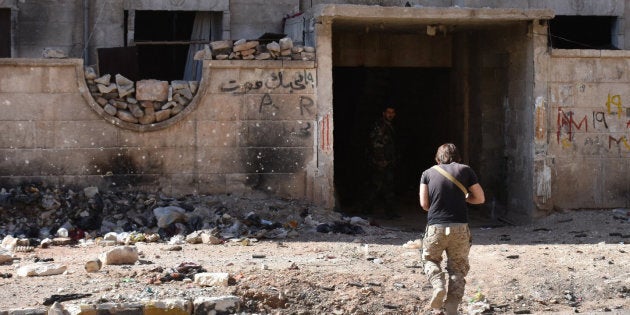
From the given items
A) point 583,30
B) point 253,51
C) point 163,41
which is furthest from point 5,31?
point 583,30

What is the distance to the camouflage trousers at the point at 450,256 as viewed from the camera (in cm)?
816

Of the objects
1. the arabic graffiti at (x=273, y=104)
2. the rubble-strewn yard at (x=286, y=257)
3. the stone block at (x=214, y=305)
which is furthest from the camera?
the arabic graffiti at (x=273, y=104)

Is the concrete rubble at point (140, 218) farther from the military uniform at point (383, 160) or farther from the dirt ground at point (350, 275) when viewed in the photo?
the military uniform at point (383, 160)

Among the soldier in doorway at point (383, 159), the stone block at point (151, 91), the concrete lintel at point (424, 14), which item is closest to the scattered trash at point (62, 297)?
the stone block at point (151, 91)

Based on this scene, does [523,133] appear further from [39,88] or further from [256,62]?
[39,88]

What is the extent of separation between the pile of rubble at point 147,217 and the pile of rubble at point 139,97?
42.0 inches

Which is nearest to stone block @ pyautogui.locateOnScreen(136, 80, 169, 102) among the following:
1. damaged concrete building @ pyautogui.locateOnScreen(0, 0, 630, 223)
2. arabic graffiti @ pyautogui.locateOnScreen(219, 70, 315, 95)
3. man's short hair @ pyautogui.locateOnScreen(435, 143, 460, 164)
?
damaged concrete building @ pyautogui.locateOnScreen(0, 0, 630, 223)

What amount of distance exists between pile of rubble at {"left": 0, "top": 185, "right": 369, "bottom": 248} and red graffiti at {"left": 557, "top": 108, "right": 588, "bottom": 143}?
10.7 feet

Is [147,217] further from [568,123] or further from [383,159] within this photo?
[568,123]

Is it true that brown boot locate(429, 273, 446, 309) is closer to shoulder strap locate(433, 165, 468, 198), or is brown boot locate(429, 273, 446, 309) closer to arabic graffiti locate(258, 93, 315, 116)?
shoulder strap locate(433, 165, 468, 198)

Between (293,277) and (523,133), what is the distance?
6293 millimetres

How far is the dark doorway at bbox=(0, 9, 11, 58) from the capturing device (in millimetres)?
16578

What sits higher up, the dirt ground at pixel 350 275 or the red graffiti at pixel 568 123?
the red graffiti at pixel 568 123

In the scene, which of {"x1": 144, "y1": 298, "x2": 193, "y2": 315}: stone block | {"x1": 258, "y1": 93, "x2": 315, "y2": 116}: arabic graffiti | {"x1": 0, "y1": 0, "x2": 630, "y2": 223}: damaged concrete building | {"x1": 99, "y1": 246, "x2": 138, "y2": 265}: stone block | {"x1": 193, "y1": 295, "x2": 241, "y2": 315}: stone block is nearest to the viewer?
{"x1": 144, "y1": 298, "x2": 193, "y2": 315}: stone block
